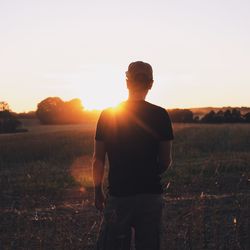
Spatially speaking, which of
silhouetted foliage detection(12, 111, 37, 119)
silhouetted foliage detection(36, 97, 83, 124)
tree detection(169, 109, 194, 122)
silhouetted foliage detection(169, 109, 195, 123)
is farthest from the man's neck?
silhouetted foliage detection(12, 111, 37, 119)

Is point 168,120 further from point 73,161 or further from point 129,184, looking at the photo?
point 73,161

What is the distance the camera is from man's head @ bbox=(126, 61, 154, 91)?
12.8 feet

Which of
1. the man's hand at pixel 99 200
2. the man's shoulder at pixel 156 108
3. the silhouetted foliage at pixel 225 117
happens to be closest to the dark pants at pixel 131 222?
the man's hand at pixel 99 200

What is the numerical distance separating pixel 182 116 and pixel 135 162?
4483 centimetres

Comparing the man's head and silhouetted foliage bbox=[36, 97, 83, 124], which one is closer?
the man's head

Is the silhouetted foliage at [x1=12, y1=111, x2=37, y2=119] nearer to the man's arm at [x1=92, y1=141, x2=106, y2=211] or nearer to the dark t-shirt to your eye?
the man's arm at [x1=92, y1=141, x2=106, y2=211]

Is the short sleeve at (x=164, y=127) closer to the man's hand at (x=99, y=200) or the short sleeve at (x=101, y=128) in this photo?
the short sleeve at (x=101, y=128)

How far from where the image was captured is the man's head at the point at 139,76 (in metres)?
3.89

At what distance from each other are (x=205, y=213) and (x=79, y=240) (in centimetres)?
237

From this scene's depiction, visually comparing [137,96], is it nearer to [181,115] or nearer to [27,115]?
[181,115]

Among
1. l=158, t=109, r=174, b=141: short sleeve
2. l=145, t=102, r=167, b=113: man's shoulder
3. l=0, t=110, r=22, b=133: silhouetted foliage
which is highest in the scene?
l=145, t=102, r=167, b=113: man's shoulder

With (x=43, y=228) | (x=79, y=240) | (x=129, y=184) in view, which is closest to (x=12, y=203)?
(x=43, y=228)

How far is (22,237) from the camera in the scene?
23.8 feet

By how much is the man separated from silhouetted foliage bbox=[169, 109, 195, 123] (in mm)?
42859
